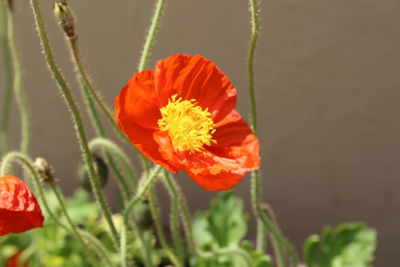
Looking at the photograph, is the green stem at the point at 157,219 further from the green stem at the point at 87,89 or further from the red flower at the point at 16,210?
the red flower at the point at 16,210

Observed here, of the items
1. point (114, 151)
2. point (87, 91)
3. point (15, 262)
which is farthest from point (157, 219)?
point (15, 262)

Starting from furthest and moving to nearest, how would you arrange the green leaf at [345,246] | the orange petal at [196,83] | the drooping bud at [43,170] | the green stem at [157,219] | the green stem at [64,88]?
1. the green leaf at [345,246]
2. the green stem at [157,219]
3. the drooping bud at [43,170]
4. the orange petal at [196,83]
5. the green stem at [64,88]

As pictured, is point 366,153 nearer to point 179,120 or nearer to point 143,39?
point 143,39

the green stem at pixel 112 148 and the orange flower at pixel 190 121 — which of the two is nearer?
the orange flower at pixel 190 121

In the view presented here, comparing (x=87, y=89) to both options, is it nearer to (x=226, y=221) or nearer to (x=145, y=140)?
(x=145, y=140)

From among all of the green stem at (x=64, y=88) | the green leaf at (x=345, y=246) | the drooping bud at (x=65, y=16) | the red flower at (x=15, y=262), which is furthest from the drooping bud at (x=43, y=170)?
the green leaf at (x=345, y=246)
